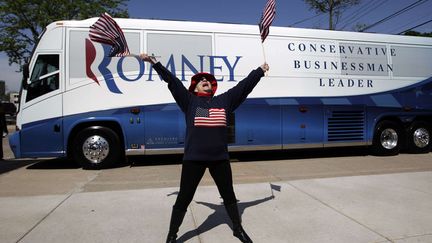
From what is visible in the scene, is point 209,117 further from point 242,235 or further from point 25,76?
point 25,76

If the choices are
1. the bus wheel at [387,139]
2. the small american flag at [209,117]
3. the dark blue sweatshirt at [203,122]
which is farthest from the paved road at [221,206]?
the bus wheel at [387,139]

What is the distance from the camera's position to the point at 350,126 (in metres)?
9.74

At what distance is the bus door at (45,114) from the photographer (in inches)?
311

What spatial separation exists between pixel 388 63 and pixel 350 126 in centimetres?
208

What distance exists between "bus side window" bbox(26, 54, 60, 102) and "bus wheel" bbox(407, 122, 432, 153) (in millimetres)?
9356

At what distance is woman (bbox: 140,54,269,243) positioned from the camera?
367 centimetres

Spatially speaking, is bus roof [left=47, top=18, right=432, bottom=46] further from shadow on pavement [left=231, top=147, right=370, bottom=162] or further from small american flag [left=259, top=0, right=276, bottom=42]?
small american flag [left=259, top=0, right=276, bottom=42]

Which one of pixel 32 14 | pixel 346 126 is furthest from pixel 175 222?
pixel 32 14

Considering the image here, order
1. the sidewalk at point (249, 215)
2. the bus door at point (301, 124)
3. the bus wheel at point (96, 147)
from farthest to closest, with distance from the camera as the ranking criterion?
the bus door at point (301, 124), the bus wheel at point (96, 147), the sidewalk at point (249, 215)

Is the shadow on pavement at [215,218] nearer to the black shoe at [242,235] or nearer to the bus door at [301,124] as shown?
the black shoe at [242,235]

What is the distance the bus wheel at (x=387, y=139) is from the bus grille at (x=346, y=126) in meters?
0.63

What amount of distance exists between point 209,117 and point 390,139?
27.2 feet

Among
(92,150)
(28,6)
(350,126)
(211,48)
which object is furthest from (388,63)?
(28,6)

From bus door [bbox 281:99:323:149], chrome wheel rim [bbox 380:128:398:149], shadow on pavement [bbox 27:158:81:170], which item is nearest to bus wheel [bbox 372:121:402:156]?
chrome wheel rim [bbox 380:128:398:149]
